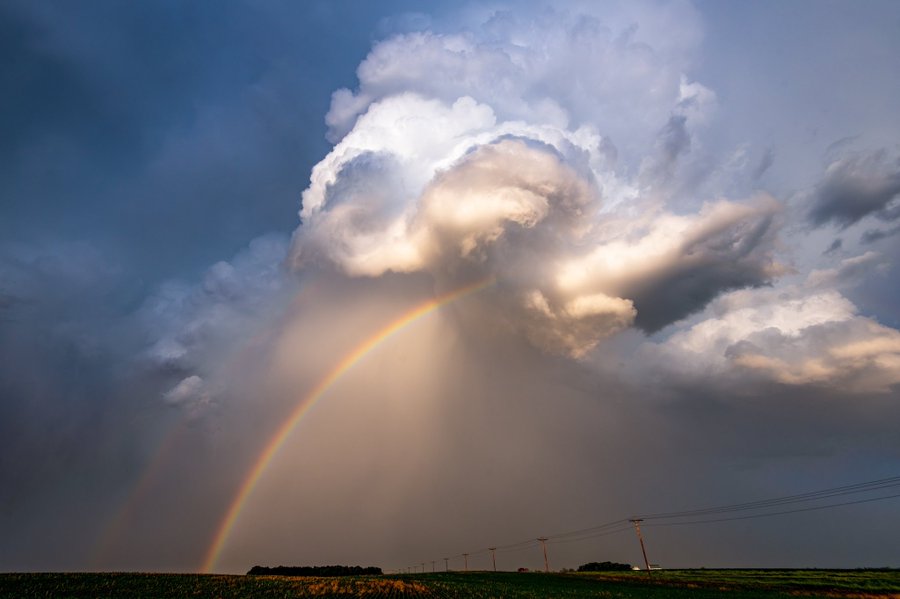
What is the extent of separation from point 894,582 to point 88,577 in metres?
114

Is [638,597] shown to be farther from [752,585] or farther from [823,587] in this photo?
[823,587]

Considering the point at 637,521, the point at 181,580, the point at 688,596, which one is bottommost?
the point at 688,596

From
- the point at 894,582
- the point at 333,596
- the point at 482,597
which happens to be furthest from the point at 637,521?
the point at 333,596

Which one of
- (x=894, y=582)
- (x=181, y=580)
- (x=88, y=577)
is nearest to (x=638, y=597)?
(x=894, y=582)

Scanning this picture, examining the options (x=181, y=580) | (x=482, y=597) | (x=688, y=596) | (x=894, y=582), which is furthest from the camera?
(x=894, y=582)

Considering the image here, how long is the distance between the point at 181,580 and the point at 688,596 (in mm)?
63067

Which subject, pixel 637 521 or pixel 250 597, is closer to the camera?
pixel 250 597

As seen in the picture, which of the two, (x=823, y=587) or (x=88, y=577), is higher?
(x=88, y=577)

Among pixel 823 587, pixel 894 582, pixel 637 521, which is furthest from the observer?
pixel 637 521

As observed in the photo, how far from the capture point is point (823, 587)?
68.6m

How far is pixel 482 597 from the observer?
52.8m

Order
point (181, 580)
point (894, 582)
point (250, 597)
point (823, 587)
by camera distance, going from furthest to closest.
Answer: point (894, 582) < point (823, 587) < point (181, 580) < point (250, 597)

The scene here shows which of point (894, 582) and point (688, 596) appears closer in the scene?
point (688, 596)

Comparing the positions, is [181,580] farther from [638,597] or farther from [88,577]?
[638,597]
